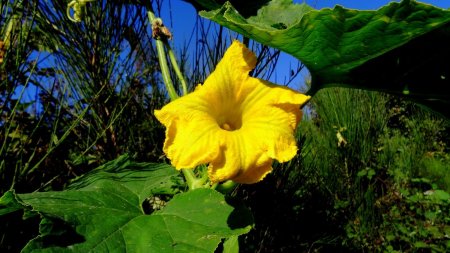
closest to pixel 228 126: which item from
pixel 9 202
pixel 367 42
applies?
pixel 367 42

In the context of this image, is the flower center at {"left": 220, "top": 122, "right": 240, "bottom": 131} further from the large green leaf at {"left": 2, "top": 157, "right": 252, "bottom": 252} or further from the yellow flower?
the large green leaf at {"left": 2, "top": 157, "right": 252, "bottom": 252}

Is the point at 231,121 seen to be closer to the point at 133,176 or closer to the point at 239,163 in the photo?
the point at 239,163

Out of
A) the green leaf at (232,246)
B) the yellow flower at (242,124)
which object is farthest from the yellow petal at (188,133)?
the green leaf at (232,246)

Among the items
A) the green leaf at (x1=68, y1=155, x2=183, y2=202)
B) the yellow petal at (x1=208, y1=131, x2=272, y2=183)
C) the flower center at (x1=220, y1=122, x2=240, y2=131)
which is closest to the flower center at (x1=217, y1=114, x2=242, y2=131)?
the flower center at (x1=220, y1=122, x2=240, y2=131)

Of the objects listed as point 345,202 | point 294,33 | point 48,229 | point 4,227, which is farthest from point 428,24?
point 345,202

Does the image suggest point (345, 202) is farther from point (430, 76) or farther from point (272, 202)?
point (430, 76)
